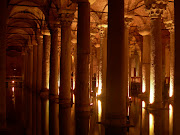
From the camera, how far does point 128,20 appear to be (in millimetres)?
13320

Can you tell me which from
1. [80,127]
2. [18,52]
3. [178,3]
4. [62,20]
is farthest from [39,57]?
[18,52]

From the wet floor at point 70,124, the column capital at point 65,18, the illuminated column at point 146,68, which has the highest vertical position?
the column capital at point 65,18

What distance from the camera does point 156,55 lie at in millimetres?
10688

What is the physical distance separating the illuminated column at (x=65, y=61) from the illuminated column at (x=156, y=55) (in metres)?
3.80

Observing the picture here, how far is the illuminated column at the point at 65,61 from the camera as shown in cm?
1156

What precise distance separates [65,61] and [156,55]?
4.17 m

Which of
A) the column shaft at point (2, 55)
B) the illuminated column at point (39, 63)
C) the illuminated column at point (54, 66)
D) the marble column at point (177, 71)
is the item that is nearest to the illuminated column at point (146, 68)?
the illuminated column at point (54, 66)

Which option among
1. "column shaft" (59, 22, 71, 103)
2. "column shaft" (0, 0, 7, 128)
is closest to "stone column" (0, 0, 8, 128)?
"column shaft" (0, 0, 7, 128)

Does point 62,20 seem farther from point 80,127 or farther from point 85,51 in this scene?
point 80,127

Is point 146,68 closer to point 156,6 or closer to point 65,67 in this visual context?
point 156,6

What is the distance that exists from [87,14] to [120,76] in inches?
139

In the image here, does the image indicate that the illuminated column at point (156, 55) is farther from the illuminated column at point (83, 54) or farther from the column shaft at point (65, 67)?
the column shaft at point (65, 67)

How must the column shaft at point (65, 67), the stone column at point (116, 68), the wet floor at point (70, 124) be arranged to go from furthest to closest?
the column shaft at point (65, 67), the stone column at point (116, 68), the wet floor at point (70, 124)

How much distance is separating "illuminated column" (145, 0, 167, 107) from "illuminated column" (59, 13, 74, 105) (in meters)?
3.80
